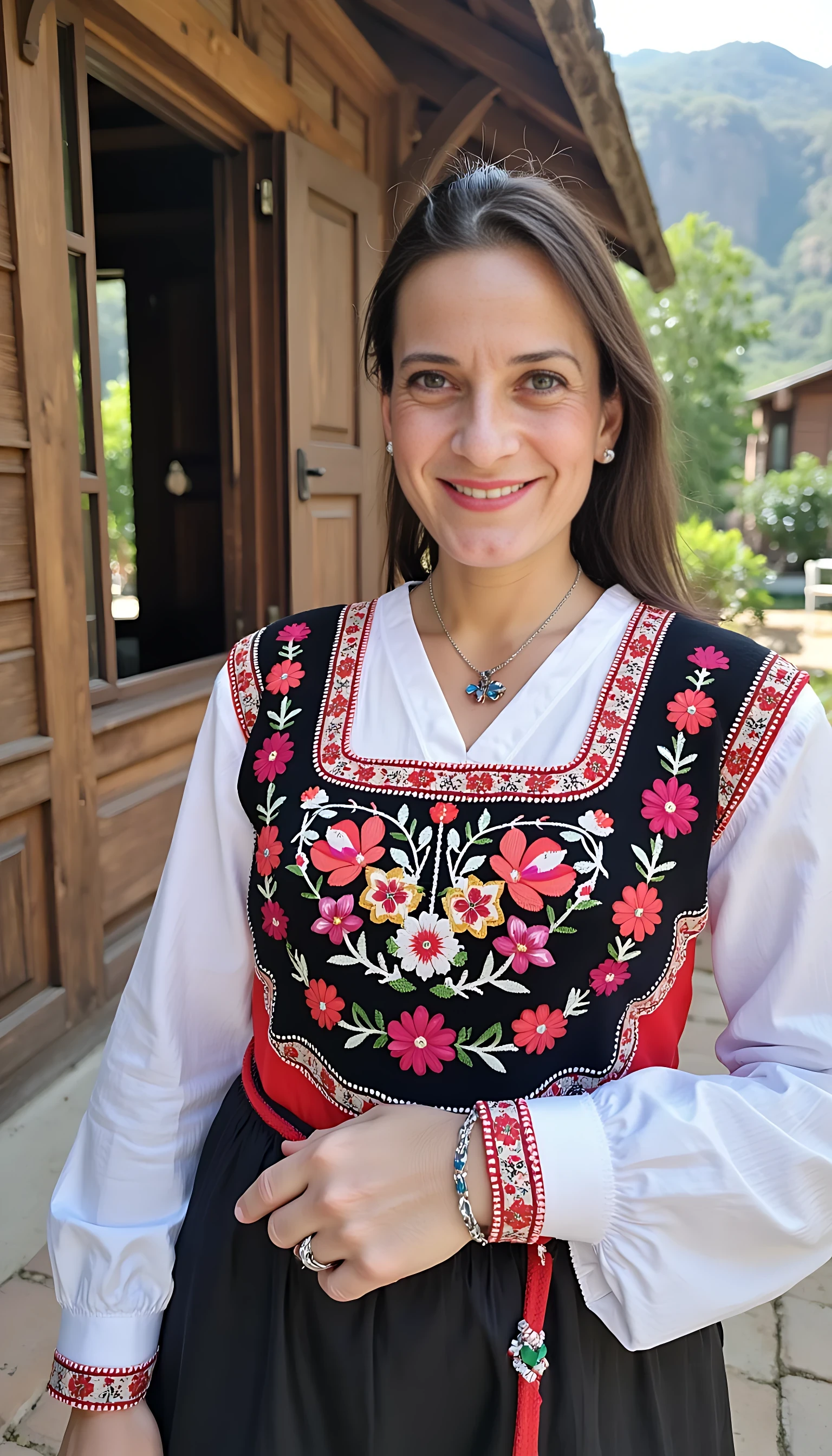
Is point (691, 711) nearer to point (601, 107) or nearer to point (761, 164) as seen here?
point (601, 107)

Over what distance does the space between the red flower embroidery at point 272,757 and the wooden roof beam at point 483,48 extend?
11.6 ft

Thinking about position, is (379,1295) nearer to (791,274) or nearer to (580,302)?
(580,302)

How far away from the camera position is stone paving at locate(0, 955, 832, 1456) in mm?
1576

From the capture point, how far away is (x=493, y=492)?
95 centimetres

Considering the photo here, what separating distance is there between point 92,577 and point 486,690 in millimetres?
1963

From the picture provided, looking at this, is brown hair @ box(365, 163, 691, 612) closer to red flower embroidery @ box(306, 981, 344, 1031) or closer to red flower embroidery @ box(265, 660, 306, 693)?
red flower embroidery @ box(265, 660, 306, 693)

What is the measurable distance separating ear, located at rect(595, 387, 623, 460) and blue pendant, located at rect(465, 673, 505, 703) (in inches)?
10.8

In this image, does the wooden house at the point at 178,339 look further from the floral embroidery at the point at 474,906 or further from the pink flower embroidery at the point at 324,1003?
the floral embroidery at the point at 474,906

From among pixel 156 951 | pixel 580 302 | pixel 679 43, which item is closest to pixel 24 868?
pixel 156 951

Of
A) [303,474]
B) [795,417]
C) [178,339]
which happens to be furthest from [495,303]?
[795,417]

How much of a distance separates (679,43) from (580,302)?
157 m

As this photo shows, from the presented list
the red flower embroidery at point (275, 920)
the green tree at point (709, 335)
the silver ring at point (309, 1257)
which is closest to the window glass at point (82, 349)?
the red flower embroidery at point (275, 920)

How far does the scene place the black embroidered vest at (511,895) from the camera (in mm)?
851

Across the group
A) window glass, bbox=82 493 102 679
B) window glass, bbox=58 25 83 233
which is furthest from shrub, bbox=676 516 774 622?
window glass, bbox=58 25 83 233
